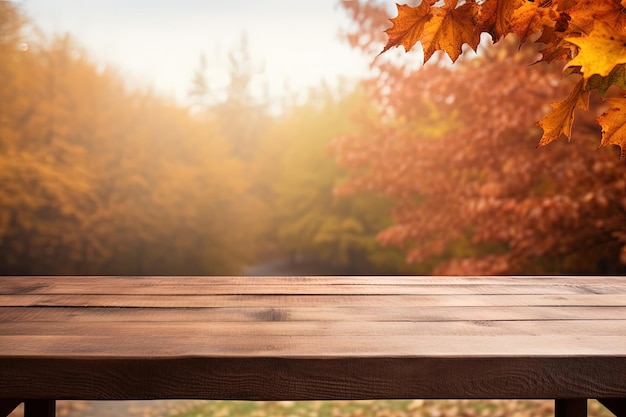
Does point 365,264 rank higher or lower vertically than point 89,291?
higher

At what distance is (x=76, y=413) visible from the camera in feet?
12.0

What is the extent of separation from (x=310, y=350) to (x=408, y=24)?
480mm

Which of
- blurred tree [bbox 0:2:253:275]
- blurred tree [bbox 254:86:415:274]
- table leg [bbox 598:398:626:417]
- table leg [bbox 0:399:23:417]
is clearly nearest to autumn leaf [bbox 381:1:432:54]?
table leg [bbox 598:398:626:417]

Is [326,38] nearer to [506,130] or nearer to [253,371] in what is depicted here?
[506,130]

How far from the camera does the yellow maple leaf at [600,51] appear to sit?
2.08ft

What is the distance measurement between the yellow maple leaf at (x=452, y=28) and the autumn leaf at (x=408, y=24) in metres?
0.01

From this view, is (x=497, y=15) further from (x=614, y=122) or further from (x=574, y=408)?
(x=574, y=408)

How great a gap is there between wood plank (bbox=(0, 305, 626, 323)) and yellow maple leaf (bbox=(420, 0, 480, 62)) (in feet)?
1.49

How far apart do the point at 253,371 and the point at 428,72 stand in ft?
14.0

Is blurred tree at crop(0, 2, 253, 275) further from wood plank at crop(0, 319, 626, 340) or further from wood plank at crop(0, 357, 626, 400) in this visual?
wood plank at crop(0, 357, 626, 400)

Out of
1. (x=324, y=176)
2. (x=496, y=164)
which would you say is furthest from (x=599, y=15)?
(x=324, y=176)

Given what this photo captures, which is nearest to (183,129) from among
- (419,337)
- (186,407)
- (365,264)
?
(365,264)

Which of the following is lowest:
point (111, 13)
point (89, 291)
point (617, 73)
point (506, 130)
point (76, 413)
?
point (76, 413)

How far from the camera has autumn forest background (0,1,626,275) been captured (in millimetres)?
3975
